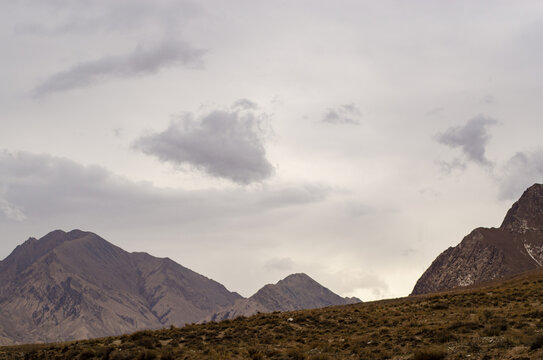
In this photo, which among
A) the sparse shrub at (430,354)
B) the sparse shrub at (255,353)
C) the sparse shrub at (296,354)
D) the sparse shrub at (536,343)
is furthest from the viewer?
the sparse shrub at (255,353)

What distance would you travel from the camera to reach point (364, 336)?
1635 inches

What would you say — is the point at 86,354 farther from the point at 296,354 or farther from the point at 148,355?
the point at 296,354

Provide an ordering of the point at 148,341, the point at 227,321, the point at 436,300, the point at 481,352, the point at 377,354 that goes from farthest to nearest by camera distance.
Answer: the point at 436,300 < the point at 227,321 < the point at 148,341 < the point at 377,354 < the point at 481,352

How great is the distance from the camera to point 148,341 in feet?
143

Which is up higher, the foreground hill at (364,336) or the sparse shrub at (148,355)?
the foreground hill at (364,336)

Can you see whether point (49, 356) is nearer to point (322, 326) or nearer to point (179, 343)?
point (179, 343)

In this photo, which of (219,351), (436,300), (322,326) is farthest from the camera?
Result: (436,300)

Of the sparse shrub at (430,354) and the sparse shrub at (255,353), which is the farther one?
the sparse shrub at (255,353)

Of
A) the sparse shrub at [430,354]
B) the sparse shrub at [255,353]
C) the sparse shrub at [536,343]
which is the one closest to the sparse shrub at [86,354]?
the sparse shrub at [255,353]

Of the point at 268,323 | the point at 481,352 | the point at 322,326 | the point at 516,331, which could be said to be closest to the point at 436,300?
the point at 322,326

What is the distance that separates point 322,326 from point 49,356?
23.4 metres

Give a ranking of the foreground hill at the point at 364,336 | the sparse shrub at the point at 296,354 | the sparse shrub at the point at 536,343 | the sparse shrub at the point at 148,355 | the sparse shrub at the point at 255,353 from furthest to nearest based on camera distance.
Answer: the sparse shrub at the point at 148,355 < the sparse shrub at the point at 255,353 < the sparse shrub at the point at 296,354 < the foreground hill at the point at 364,336 < the sparse shrub at the point at 536,343

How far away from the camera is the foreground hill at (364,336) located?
32688mm

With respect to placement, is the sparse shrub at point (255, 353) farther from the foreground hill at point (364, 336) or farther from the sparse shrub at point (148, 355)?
the sparse shrub at point (148, 355)
